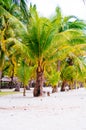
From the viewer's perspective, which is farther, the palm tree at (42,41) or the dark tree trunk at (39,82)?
the dark tree trunk at (39,82)

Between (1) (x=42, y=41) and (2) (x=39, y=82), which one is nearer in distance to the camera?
(1) (x=42, y=41)

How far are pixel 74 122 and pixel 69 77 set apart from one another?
2257 centimetres

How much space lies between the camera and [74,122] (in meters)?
7.85

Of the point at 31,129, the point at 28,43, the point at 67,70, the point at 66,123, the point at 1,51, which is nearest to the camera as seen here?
the point at 31,129

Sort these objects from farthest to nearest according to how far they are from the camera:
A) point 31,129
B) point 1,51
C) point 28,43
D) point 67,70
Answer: point 67,70 < point 1,51 < point 28,43 < point 31,129

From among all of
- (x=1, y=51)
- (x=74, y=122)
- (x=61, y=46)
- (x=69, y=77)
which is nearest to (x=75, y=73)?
(x=69, y=77)

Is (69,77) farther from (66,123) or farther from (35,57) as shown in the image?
(66,123)

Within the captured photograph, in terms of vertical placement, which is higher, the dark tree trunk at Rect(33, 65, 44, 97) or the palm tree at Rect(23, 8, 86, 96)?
the palm tree at Rect(23, 8, 86, 96)

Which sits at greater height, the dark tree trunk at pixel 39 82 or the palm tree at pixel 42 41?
the palm tree at pixel 42 41

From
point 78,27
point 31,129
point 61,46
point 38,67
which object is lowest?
point 31,129

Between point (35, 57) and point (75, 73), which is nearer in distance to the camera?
point (35, 57)

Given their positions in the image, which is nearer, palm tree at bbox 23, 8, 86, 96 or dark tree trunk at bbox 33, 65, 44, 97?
palm tree at bbox 23, 8, 86, 96

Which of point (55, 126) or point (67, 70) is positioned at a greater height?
point (67, 70)

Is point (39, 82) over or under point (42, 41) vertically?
under
